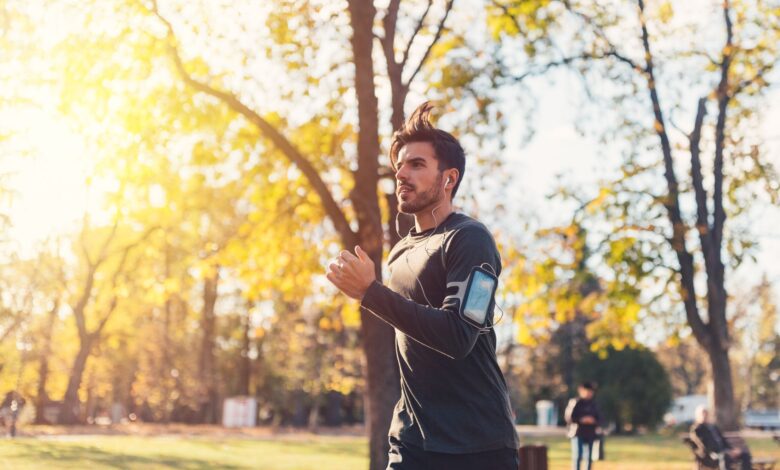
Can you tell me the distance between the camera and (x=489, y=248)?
10.7 feet

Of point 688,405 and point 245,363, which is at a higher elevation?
point 245,363

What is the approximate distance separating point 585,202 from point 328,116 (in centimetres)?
670

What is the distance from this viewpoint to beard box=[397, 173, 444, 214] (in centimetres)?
355

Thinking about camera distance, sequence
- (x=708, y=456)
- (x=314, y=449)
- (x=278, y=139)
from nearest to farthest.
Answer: (x=278, y=139)
(x=708, y=456)
(x=314, y=449)

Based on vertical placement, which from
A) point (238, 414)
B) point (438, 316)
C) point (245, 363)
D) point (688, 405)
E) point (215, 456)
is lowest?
point (215, 456)

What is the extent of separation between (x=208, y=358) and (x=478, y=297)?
183 ft

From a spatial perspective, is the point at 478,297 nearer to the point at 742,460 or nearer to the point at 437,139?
the point at 437,139

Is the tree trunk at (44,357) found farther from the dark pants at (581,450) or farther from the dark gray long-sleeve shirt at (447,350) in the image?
the dark gray long-sleeve shirt at (447,350)

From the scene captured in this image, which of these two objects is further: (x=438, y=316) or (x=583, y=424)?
(x=583, y=424)

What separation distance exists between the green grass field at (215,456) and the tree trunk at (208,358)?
23830 millimetres

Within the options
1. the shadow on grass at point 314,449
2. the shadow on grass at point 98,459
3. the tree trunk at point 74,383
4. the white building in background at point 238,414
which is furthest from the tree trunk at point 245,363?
the shadow on grass at point 98,459

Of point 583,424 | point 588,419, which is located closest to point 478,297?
point 588,419

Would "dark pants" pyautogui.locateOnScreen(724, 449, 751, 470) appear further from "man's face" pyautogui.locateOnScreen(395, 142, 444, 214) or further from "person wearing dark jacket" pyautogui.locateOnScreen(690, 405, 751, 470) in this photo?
"man's face" pyautogui.locateOnScreen(395, 142, 444, 214)

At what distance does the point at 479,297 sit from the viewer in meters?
3.11
